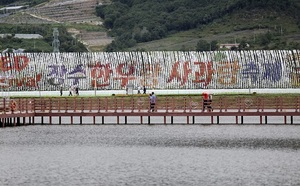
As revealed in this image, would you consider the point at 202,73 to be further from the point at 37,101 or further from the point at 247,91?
the point at 37,101

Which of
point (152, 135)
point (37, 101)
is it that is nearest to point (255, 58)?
point (37, 101)

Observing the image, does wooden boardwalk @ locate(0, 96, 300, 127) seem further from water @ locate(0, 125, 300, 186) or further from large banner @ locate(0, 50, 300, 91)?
large banner @ locate(0, 50, 300, 91)

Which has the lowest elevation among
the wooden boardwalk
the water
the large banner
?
the water

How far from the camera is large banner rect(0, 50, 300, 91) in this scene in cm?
14725

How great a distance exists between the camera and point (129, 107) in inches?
4781

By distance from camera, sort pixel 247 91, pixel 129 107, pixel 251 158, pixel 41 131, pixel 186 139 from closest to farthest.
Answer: pixel 251 158
pixel 186 139
pixel 41 131
pixel 129 107
pixel 247 91

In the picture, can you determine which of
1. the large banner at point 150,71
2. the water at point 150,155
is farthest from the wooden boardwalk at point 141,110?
the large banner at point 150,71

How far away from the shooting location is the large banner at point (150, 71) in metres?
147

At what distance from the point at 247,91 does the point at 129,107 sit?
A: 26688 mm

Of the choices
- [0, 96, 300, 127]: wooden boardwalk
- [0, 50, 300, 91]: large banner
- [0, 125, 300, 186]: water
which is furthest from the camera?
[0, 50, 300, 91]: large banner

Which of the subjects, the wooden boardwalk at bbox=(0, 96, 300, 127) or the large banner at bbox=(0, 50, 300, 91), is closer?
the wooden boardwalk at bbox=(0, 96, 300, 127)

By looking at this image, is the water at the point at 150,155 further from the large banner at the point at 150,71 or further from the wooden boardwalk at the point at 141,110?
the large banner at the point at 150,71

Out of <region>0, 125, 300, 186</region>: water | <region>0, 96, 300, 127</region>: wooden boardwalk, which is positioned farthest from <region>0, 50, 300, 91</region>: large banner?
<region>0, 125, 300, 186</region>: water

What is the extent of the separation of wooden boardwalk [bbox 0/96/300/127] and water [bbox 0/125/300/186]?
1341 millimetres
